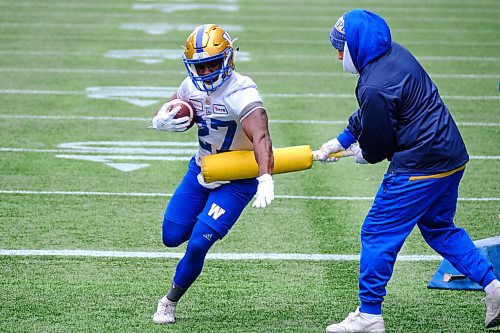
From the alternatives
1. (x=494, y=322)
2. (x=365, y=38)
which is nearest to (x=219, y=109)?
(x=365, y=38)

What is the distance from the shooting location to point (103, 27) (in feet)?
56.6

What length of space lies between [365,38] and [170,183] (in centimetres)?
402

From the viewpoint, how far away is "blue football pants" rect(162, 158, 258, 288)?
545 cm

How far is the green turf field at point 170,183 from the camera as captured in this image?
5.82m

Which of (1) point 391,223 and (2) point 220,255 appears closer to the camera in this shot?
(1) point 391,223

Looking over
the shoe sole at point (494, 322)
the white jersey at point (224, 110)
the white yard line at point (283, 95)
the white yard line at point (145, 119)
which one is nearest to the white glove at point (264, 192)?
the white jersey at point (224, 110)

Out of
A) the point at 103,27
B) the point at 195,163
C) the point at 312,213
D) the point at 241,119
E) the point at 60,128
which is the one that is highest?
the point at 241,119

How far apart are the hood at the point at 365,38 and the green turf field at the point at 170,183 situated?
1524 millimetres

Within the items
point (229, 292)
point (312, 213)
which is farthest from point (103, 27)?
point (229, 292)

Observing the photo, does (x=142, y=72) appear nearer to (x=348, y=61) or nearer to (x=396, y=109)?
(x=348, y=61)

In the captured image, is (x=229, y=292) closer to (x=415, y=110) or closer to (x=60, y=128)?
(x=415, y=110)

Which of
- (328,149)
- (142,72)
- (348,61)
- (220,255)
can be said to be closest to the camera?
(348,61)

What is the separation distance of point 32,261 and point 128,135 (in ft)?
13.1

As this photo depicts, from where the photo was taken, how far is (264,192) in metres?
5.14
